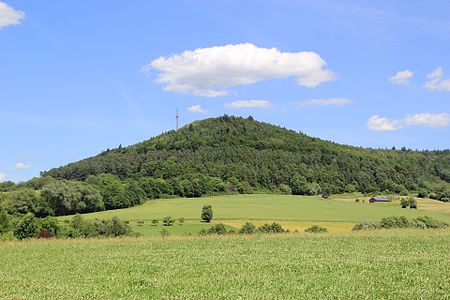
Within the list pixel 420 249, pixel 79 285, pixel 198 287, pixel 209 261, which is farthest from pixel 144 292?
pixel 420 249

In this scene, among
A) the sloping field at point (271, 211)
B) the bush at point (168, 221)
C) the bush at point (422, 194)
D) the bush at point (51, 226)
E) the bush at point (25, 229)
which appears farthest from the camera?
the bush at point (422, 194)

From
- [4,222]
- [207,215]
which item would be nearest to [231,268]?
[4,222]

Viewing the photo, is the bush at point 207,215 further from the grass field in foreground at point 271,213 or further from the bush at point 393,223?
the bush at point 393,223

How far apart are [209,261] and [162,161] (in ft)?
436

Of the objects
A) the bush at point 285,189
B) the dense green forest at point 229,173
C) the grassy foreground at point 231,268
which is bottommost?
the grassy foreground at point 231,268

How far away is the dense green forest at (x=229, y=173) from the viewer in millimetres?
122125

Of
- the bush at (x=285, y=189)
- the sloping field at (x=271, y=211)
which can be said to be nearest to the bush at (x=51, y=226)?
the sloping field at (x=271, y=211)

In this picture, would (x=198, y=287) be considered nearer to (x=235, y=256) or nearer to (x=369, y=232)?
(x=235, y=256)

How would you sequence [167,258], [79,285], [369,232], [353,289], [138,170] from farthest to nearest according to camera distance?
1. [138,170]
2. [369,232]
3. [167,258]
4. [79,285]
5. [353,289]

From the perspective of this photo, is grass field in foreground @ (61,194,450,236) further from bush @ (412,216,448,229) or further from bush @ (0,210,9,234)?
bush @ (0,210,9,234)

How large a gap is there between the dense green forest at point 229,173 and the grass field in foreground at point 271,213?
38.0 ft

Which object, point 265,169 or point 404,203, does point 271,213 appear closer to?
point 404,203

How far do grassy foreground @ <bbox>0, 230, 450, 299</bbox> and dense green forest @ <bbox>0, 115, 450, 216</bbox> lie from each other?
74854mm

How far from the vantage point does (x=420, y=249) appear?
2570 centimetres
